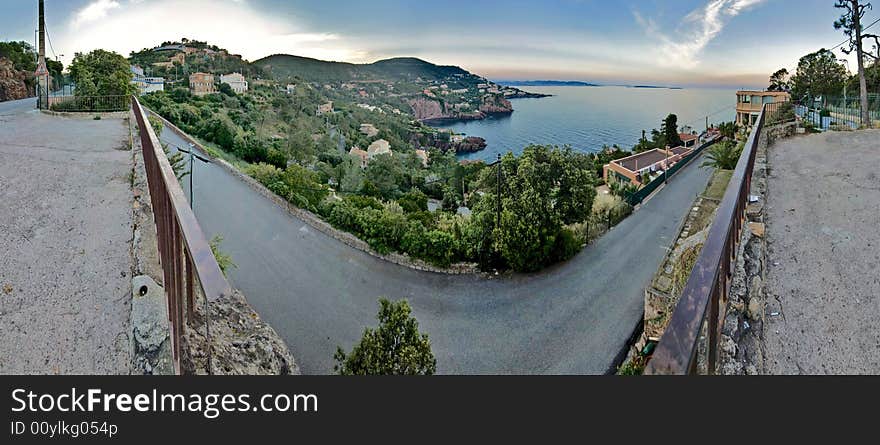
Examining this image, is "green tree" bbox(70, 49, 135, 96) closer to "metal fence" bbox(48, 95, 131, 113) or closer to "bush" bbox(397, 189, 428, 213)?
"metal fence" bbox(48, 95, 131, 113)

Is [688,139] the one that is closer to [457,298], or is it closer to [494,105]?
[494,105]

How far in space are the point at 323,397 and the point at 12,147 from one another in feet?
21.9

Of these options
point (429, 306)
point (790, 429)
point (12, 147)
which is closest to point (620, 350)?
point (429, 306)

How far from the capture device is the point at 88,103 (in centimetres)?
1156

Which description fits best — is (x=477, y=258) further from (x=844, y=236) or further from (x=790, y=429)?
(x=790, y=429)

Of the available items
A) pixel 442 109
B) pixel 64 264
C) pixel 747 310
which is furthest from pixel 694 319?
pixel 442 109

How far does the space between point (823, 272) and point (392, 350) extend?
313 cm

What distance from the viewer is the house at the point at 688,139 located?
93.4ft

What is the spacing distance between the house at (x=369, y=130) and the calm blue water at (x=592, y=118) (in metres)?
7.67

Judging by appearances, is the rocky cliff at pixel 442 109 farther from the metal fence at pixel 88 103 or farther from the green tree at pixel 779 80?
the metal fence at pixel 88 103

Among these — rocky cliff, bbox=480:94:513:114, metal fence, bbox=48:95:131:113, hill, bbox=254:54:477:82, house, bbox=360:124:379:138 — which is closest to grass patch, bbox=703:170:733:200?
metal fence, bbox=48:95:131:113

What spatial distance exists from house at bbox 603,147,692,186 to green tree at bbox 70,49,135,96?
1757 cm

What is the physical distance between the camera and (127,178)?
4.54 m

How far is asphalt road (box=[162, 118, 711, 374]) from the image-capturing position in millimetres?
6590
